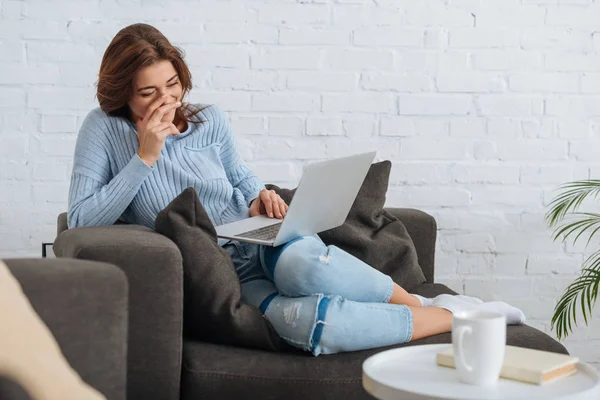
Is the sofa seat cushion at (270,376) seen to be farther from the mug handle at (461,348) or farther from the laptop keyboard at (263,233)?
the mug handle at (461,348)

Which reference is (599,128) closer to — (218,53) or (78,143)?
(218,53)

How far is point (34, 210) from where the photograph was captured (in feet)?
9.76

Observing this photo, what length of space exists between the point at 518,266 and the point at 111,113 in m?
1.57

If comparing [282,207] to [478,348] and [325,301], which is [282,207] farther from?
[478,348]

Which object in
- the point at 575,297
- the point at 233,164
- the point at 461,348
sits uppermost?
the point at 233,164

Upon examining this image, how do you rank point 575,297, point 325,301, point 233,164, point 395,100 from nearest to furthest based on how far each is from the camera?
1. point 325,301
2. point 233,164
3. point 575,297
4. point 395,100

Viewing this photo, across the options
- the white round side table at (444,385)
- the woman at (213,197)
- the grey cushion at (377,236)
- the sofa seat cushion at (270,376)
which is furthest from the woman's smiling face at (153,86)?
the white round side table at (444,385)

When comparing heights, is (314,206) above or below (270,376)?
above

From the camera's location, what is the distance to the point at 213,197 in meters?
2.47

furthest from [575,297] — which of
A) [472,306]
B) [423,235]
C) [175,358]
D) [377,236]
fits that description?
[175,358]

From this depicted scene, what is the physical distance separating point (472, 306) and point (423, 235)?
583 millimetres

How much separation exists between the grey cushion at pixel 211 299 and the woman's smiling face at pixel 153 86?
445 millimetres

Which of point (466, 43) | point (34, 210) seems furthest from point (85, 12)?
point (466, 43)

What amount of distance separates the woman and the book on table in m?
0.45
